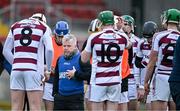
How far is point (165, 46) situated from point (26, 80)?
7.46 feet

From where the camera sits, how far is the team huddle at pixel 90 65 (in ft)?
37.7

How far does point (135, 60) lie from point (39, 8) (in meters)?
13.6

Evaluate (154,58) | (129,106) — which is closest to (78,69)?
(154,58)

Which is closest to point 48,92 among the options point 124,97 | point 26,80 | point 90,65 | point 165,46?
point 124,97

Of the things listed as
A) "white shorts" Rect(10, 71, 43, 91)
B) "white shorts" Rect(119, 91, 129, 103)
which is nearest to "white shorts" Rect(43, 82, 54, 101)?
"white shorts" Rect(119, 91, 129, 103)

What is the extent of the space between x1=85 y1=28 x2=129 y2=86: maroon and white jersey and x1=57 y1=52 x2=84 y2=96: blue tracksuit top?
1038 mm

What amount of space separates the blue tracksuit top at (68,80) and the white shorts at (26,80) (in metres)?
0.45

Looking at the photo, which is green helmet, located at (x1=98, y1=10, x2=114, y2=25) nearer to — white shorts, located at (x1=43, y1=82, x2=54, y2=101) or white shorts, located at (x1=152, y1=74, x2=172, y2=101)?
white shorts, located at (x1=152, y1=74, x2=172, y2=101)

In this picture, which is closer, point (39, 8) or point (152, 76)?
point (152, 76)

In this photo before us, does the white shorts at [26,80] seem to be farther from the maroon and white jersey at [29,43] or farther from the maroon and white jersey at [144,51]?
the maroon and white jersey at [144,51]

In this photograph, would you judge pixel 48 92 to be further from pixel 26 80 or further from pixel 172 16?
pixel 172 16

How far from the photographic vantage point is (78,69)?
12.5 metres

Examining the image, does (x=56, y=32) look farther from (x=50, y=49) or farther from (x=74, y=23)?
(x=74, y=23)

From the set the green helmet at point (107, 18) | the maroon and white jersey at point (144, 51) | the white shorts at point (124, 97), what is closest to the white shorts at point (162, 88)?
the white shorts at point (124, 97)
